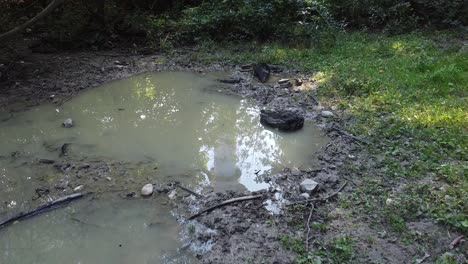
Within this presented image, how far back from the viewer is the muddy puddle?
3.57 m

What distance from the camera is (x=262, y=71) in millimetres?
7395

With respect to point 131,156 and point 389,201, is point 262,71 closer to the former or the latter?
point 131,156

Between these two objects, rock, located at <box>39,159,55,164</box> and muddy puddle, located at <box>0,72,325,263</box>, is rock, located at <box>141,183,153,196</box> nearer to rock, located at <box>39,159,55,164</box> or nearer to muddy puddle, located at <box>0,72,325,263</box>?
muddy puddle, located at <box>0,72,325,263</box>

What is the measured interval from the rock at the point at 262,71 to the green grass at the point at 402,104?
2.11ft

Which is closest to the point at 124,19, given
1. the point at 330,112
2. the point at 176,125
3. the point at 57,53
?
the point at 57,53

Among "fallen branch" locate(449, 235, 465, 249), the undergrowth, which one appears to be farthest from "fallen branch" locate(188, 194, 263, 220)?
"fallen branch" locate(449, 235, 465, 249)

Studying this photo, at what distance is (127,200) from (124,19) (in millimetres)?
6571

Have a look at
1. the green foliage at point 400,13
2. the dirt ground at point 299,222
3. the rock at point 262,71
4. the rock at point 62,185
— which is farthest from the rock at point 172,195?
the green foliage at point 400,13

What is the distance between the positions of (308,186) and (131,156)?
7.20ft

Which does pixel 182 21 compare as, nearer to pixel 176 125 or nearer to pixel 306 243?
pixel 176 125

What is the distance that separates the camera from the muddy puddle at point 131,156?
3574 mm

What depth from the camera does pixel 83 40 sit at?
8961mm

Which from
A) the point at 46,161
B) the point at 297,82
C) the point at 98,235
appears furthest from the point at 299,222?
the point at 297,82

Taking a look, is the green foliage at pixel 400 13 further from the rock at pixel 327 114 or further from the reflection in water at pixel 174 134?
the reflection in water at pixel 174 134
